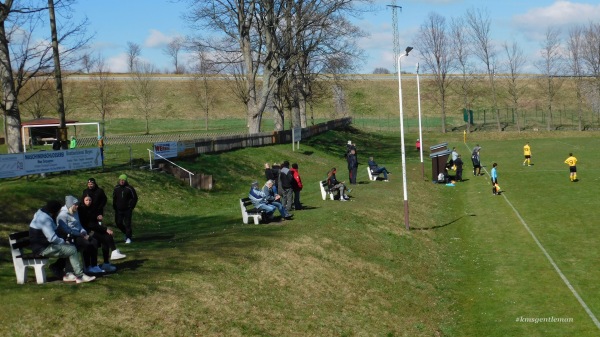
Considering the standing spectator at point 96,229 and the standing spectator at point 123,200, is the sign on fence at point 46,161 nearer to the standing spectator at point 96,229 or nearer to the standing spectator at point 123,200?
the standing spectator at point 123,200

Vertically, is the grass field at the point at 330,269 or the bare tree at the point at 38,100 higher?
the bare tree at the point at 38,100

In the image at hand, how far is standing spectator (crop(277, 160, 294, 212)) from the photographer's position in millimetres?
25625

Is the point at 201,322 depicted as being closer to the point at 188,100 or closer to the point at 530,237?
the point at 530,237

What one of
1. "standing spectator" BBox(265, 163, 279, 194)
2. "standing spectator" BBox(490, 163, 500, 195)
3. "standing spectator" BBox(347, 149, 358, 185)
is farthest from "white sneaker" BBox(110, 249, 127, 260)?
"standing spectator" BBox(490, 163, 500, 195)

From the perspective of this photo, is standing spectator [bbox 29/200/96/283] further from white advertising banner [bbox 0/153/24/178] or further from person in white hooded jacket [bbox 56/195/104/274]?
white advertising banner [bbox 0/153/24/178]

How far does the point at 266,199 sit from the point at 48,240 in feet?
34.6

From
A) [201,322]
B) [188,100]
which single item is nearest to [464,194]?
[201,322]

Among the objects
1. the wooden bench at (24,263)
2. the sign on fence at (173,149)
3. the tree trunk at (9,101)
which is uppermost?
the tree trunk at (9,101)

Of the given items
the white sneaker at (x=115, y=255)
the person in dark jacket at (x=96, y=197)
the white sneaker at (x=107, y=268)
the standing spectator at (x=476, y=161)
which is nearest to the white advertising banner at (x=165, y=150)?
the person in dark jacket at (x=96, y=197)

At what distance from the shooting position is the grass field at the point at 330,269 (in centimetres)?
1377

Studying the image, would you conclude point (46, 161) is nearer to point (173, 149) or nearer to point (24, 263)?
point (173, 149)

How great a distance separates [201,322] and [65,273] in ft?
10.4

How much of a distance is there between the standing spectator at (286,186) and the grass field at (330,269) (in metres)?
0.68

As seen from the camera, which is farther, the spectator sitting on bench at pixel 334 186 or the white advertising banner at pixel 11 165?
the spectator sitting on bench at pixel 334 186
